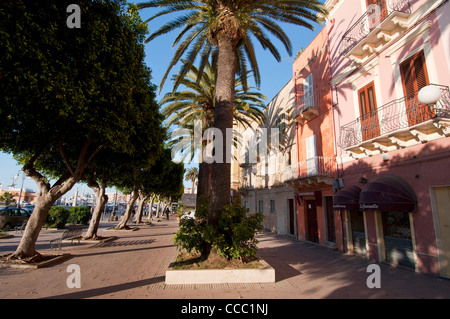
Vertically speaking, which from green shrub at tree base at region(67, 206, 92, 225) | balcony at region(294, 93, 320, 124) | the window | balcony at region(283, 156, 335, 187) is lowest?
green shrub at tree base at region(67, 206, 92, 225)

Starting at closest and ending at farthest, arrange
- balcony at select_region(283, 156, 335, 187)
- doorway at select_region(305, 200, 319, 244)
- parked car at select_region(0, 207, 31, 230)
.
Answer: balcony at select_region(283, 156, 335, 187)
doorway at select_region(305, 200, 319, 244)
parked car at select_region(0, 207, 31, 230)

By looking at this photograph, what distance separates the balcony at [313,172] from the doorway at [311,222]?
4.39 feet

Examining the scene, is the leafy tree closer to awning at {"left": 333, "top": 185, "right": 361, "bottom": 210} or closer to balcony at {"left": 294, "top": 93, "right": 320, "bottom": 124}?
awning at {"left": 333, "top": 185, "right": 361, "bottom": 210}

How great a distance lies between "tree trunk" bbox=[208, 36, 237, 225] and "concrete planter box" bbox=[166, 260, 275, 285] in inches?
60.9

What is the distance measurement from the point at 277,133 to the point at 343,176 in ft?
29.5

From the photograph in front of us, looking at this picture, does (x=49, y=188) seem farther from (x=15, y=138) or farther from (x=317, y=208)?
(x=317, y=208)

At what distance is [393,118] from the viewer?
27.5 feet

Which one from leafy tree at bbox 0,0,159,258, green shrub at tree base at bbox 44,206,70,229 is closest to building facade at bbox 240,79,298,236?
leafy tree at bbox 0,0,159,258

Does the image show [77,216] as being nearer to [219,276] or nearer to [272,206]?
[272,206]

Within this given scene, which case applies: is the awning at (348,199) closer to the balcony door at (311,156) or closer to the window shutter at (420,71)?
the balcony door at (311,156)

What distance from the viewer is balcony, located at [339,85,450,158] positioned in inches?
269

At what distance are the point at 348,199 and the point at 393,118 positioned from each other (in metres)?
3.41

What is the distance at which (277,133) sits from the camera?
64.4 feet
